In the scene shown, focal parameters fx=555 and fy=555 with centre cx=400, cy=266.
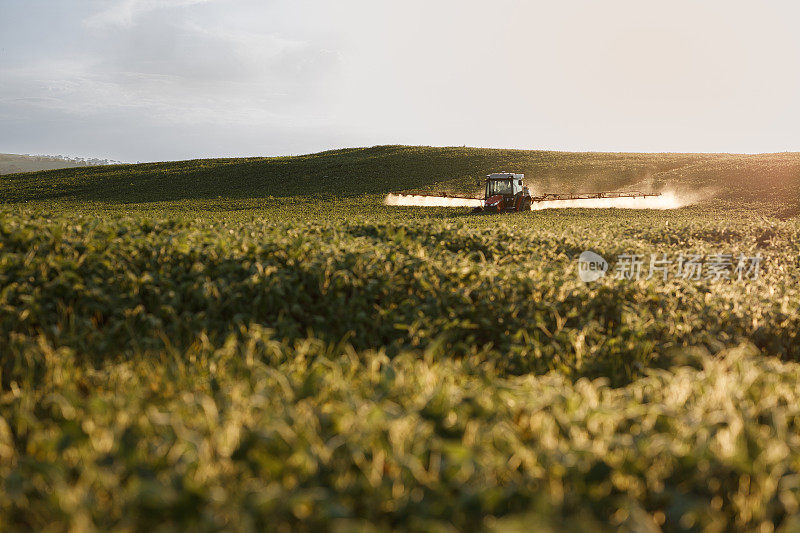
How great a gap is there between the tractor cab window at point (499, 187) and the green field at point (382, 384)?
17170 millimetres

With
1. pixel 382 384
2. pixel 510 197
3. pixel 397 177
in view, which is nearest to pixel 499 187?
pixel 510 197

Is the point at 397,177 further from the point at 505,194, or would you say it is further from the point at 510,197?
the point at 510,197

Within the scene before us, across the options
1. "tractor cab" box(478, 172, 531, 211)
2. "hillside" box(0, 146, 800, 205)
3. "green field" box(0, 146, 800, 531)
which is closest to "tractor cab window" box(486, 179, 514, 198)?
"tractor cab" box(478, 172, 531, 211)

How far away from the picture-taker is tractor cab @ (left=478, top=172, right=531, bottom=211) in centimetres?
3087

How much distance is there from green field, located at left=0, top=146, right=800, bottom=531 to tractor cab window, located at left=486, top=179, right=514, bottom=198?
1717 cm

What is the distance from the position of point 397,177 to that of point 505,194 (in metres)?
25.4

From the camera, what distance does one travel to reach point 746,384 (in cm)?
419

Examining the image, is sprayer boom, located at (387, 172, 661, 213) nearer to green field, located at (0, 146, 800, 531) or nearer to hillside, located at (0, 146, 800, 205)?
hillside, located at (0, 146, 800, 205)

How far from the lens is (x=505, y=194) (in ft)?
103

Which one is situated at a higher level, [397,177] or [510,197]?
[397,177]

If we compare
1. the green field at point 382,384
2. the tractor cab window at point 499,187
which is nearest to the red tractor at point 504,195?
→ the tractor cab window at point 499,187

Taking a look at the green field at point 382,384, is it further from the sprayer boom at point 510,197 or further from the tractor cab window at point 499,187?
the tractor cab window at point 499,187

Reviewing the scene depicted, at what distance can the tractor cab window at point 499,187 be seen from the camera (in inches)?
1236

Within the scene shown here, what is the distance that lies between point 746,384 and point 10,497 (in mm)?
4763
